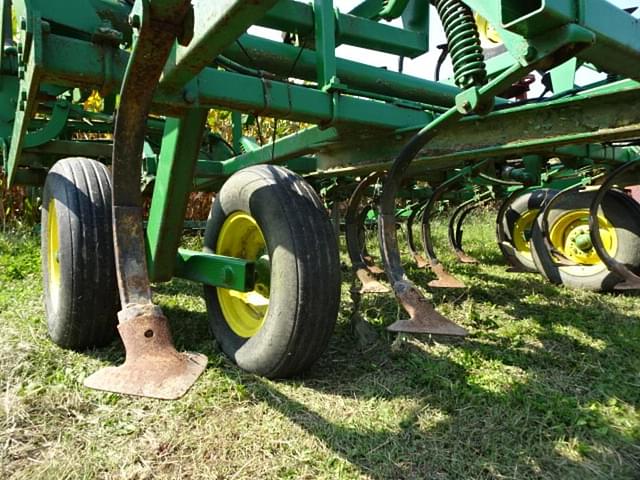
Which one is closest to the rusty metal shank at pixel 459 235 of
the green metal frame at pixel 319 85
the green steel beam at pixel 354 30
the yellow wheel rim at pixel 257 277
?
the green metal frame at pixel 319 85

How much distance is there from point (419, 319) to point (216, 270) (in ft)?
2.76

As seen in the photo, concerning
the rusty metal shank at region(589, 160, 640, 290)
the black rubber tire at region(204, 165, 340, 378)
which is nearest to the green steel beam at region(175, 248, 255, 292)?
the black rubber tire at region(204, 165, 340, 378)

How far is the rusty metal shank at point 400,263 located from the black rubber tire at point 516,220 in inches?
98.8

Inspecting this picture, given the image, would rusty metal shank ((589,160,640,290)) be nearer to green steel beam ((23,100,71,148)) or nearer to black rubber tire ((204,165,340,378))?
black rubber tire ((204,165,340,378))

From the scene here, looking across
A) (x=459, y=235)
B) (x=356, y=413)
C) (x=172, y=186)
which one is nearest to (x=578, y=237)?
(x=459, y=235)

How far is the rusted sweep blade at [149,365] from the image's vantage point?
1157 millimetres

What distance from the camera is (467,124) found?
2.03m

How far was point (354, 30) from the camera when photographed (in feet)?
8.14

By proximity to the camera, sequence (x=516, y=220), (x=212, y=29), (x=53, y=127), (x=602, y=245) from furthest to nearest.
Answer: (x=516, y=220)
(x=53, y=127)
(x=602, y=245)
(x=212, y=29)

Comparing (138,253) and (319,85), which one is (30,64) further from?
(319,85)

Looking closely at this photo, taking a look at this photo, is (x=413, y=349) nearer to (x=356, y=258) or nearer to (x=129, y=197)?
(x=356, y=258)

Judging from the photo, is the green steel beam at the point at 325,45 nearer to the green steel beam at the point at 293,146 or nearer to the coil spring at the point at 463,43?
the green steel beam at the point at 293,146

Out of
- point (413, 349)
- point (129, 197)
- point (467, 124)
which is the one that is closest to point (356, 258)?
point (413, 349)

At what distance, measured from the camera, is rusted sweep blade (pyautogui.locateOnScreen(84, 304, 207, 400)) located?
3.80 ft
